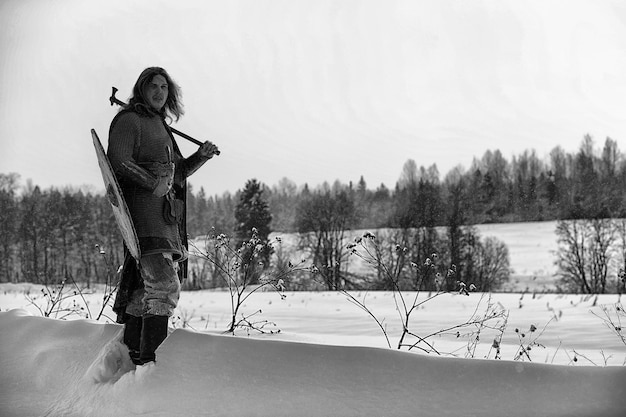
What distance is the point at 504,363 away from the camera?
2059mm

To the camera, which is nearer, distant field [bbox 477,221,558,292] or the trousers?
the trousers

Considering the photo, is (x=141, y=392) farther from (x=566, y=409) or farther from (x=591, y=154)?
(x=591, y=154)

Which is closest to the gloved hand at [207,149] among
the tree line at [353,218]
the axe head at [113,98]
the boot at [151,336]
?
the axe head at [113,98]

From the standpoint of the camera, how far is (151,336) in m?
2.77

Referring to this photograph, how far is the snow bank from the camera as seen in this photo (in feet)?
6.38

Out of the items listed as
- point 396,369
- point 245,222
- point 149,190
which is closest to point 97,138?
point 149,190

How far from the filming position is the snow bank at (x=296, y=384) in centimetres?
195

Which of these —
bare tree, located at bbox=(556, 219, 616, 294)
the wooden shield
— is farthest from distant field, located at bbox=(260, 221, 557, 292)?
the wooden shield

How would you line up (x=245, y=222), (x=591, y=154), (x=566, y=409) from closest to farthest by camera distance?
(x=566, y=409), (x=245, y=222), (x=591, y=154)

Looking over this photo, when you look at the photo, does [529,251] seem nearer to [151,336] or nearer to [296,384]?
[151,336]

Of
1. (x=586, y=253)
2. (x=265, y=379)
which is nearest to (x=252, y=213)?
(x=586, y=253)

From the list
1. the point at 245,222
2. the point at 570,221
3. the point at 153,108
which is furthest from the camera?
the point at 570,221

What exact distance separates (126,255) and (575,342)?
3.81 m

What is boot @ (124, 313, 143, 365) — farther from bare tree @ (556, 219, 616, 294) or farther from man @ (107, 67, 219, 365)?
bare tree @ (556, 219, 616, 294)
